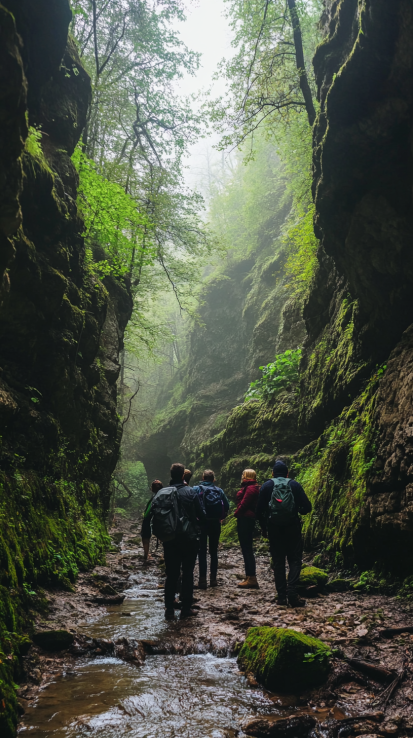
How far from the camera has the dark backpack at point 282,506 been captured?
5.47 meters

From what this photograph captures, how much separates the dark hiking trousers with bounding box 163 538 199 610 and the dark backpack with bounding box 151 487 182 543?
0.22 meters

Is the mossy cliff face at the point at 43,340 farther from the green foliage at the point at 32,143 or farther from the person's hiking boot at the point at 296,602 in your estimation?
the person's hiking boot at the point at 296,602

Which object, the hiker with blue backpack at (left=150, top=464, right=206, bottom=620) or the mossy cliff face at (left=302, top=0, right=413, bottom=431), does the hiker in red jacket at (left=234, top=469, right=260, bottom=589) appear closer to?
the hiker with blue backpack at (left=150, top=464, right=206, bottom=620)

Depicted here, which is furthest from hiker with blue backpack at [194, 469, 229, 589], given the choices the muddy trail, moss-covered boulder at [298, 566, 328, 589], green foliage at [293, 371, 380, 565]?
green foliage at [293, 371, 380, 565]

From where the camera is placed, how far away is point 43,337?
825 cm

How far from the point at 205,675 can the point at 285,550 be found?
2356mm

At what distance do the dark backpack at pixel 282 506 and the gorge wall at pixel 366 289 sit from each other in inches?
45.5

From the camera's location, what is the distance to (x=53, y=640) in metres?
4.07

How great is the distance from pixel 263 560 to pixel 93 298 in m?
8.14

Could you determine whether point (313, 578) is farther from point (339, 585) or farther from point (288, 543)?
point (288, 543)

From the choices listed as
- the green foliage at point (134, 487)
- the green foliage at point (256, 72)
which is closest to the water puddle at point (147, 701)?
the green foliage at point (256, 72)

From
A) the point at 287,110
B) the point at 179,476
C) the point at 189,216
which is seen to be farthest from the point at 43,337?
the point at 189,216

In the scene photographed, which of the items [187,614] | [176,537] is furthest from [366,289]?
[187,614]

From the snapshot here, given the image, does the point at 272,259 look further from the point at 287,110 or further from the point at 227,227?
the point at 287,110
